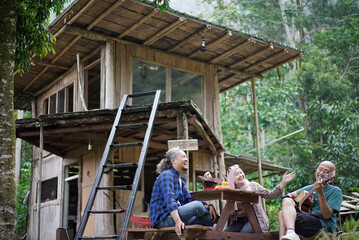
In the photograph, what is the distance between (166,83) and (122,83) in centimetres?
124

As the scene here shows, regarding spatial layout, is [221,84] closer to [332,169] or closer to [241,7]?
[332,169]

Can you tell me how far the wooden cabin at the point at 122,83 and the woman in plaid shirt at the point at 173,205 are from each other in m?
2.95

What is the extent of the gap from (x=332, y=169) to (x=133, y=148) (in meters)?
6.07

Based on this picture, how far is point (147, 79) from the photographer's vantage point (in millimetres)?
10930

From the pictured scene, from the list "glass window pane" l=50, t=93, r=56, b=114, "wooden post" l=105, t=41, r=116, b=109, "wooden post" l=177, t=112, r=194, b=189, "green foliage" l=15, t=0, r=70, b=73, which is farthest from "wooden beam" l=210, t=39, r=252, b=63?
"green foliage" l=15, t=0, r=70, b=73

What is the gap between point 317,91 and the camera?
64.5ft

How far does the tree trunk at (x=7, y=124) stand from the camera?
16.0 ft

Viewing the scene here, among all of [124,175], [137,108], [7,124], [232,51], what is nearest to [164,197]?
[7,124]

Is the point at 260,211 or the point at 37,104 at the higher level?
the point at 37,104

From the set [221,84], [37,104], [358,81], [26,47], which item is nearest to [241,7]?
[358,81]

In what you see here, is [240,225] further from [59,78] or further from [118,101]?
[59,78]

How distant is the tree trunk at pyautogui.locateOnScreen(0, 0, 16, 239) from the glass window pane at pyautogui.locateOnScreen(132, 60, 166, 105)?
514cm

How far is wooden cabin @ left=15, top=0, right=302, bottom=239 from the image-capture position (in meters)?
9.05

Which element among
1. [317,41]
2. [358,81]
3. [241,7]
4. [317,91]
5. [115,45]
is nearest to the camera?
[115,45]
